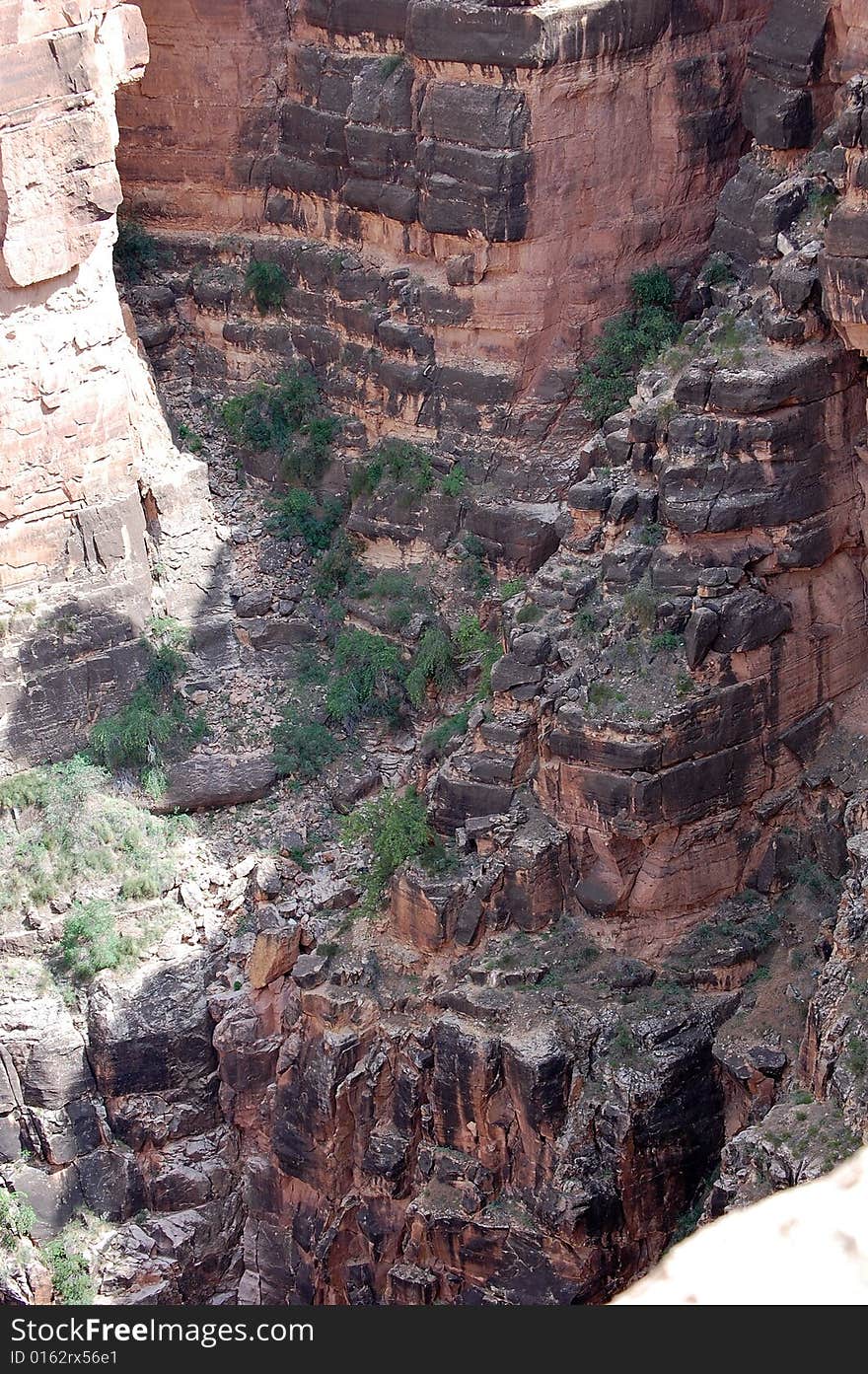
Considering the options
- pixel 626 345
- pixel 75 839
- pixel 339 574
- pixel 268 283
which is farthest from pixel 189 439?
pixel 75 839

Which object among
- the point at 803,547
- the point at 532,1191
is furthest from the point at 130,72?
the point at 532,1191

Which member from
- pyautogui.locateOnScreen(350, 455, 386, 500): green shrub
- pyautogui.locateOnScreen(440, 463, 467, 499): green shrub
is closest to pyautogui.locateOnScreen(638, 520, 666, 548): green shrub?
pyautogui.locateOnScreen(440, 463, 467, 499): green shrub

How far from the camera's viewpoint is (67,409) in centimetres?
3119

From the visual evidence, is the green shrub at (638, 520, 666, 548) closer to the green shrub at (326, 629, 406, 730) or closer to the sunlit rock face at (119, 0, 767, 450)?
the sunlit rock face at (119, 0, 767, 450)

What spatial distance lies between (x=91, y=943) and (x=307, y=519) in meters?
7.63

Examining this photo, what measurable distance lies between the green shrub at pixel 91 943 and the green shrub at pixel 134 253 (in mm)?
10816

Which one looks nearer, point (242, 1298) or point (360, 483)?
Result: point (242, 1298)

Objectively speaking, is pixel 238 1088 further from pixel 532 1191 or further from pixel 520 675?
pixel 520 675

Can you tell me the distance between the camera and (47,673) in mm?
31891

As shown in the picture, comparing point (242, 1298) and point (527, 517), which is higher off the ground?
point (527, 517)

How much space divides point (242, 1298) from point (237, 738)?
7748mm

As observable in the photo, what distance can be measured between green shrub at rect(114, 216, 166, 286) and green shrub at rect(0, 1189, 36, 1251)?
14587 millimetres

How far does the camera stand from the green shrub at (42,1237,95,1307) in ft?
96.6

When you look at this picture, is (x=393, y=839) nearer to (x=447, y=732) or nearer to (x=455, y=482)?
(x=447, y=732)
